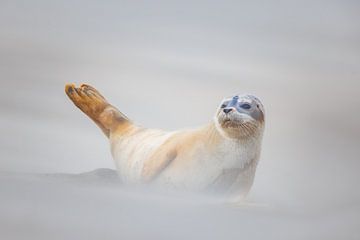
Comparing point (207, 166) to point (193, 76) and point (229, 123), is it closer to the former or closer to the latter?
point (229, 123)

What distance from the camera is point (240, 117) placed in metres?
1.55

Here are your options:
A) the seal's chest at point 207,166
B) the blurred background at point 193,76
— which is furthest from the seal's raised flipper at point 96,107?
the seal's chest at point 207,166

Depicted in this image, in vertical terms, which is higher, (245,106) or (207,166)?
(245,106)

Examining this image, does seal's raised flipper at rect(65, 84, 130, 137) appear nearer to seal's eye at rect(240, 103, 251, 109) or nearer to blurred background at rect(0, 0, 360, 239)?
blurred background at rect(0, 0, 360, 239)

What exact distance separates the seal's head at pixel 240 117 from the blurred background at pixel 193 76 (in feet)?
0.14

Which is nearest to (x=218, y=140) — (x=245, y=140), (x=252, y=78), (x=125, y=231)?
(x=245, y=140)

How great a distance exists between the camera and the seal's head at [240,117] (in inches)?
61.2

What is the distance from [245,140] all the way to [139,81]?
0.97 feet

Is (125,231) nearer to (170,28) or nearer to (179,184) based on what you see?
(179,184)

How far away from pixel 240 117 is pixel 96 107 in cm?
35

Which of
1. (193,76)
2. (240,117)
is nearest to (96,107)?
(193,76)

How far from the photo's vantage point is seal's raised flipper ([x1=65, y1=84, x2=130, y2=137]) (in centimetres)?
166

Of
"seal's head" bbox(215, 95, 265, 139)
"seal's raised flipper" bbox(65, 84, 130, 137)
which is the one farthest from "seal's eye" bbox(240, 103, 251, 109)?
"seal's raised flipper" bbox(65, 84, 130, 137)

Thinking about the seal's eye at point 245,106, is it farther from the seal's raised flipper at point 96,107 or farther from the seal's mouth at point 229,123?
the seal's raised flipper at point 96,107
